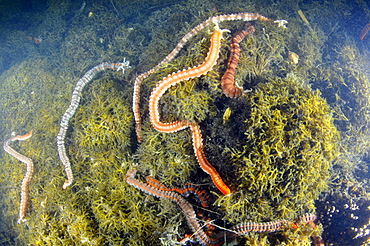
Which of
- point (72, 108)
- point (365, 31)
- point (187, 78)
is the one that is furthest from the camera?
point (365, 31)

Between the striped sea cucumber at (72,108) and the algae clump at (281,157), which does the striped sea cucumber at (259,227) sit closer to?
the algae clump at (281,157)

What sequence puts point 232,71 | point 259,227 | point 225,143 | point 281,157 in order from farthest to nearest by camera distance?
point 232,71
point 225,143
point 259,227
point 281,157

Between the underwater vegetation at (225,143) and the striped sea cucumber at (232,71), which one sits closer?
the underwater vegetation at (225,143)

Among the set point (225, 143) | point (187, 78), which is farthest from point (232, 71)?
point (225, 143)

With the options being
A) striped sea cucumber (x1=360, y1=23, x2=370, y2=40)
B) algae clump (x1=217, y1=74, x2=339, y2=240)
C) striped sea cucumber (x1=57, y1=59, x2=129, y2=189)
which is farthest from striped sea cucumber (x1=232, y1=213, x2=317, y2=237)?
striped sea cucumber (x1=360, y1=23, x2=370, y2=40)

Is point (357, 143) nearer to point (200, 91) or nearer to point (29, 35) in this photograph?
point (200, 91)

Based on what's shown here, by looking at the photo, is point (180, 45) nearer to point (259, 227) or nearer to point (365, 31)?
point (259, 227)

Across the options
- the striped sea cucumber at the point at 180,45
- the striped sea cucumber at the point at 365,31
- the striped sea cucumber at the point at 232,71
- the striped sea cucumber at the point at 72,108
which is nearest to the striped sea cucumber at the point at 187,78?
the striped sea cucumber at the point at 232,71
